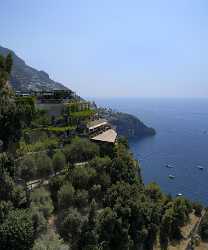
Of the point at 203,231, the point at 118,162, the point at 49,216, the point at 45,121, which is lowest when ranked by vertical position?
the point at 203,231

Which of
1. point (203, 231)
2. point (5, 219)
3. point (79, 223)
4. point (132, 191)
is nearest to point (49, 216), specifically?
point (79, 223)

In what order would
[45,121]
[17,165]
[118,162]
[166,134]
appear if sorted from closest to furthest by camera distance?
[17,165] < [118,162] < [45,121] < [166,134]

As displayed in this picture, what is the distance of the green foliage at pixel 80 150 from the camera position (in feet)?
91.8

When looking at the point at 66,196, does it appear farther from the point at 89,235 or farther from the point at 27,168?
the point at 27,168

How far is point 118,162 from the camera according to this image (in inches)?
1090

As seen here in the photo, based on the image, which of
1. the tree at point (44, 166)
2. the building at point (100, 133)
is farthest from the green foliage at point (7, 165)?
the building at point (100, 133)

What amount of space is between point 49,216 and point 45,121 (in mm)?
11700

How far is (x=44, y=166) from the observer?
25250 millimetres

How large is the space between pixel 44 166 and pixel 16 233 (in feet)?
26.4

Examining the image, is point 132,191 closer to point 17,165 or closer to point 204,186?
point 17,165

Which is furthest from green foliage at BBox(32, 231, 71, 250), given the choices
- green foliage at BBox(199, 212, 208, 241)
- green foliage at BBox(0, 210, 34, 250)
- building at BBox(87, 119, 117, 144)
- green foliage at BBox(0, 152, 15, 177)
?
green foliage at BBox(199, 212, 208, 241)

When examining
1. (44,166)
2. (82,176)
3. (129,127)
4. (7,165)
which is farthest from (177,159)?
(7,165)

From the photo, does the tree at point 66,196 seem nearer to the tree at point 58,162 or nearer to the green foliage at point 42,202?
the green foliage at point 42,202

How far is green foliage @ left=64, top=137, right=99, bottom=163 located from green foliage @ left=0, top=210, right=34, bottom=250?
10.1m
